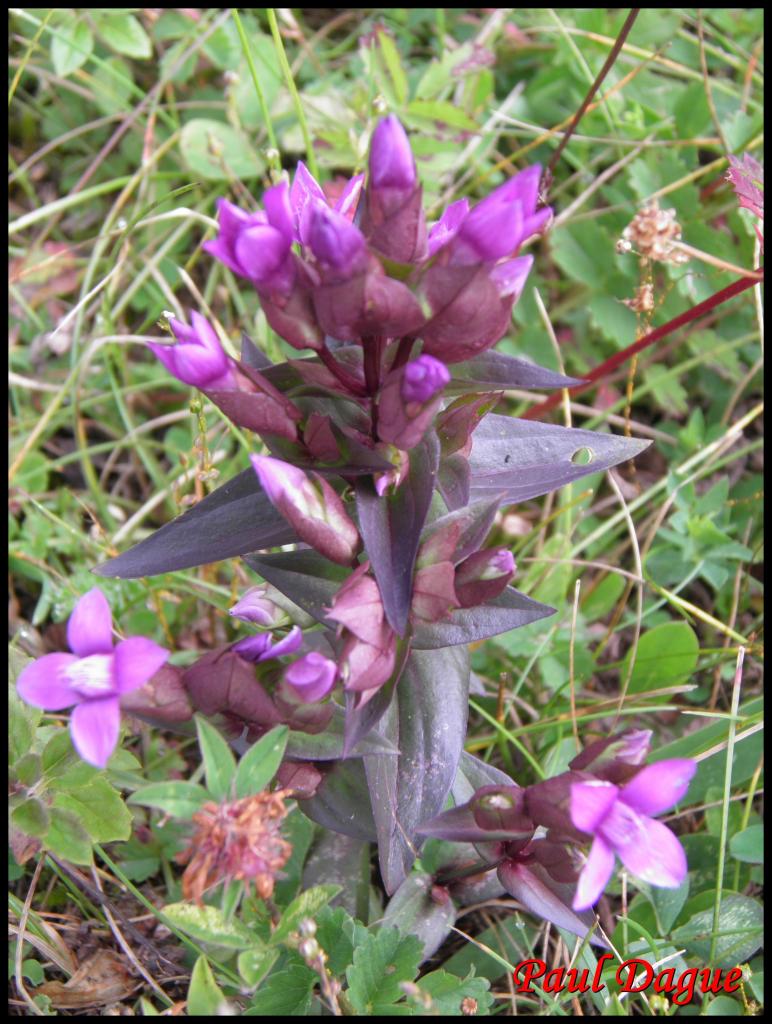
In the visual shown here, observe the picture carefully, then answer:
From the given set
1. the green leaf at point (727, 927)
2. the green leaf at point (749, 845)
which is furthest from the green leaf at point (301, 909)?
the green leaf at point (749, 845)

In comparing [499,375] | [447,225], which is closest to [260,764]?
[499,375]

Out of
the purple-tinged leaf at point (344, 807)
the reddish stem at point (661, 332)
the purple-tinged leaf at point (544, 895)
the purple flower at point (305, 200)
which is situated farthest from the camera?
the reddish stem at point (661, 332)

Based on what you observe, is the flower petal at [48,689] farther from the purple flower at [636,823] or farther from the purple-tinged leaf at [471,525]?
the purple flower at [636,823]

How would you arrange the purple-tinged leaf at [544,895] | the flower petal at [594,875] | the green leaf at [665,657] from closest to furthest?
the flower petal at [594,875], the purple-tinged leaf at [544,895], the green leaf at [665,657]

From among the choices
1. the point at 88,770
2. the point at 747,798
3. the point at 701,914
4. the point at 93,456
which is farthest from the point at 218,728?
the point at 93,456

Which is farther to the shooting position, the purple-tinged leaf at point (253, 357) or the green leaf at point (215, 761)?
the purple-tinged leaf at point (253, 357)

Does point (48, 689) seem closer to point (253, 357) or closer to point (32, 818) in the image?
point (32, 818)
